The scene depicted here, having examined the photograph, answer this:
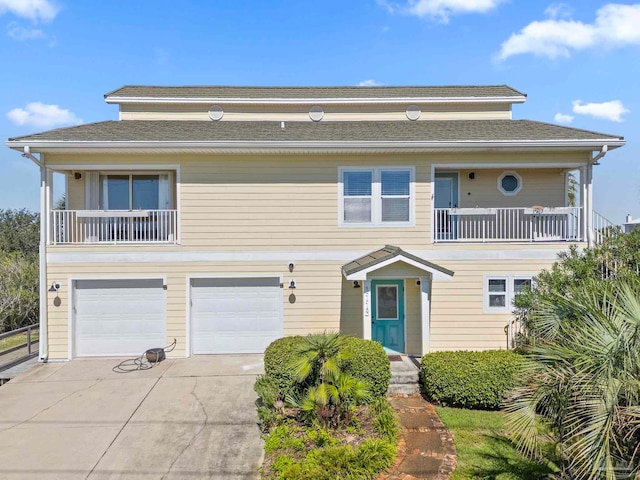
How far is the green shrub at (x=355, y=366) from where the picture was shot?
6.79 meters

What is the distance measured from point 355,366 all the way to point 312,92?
34.7 feet

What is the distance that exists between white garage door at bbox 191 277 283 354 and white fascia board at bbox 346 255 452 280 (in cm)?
255

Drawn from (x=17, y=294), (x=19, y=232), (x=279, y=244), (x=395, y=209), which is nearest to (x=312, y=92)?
(x=395, y=209)

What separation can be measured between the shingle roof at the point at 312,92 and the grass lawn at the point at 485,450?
10543 millimetres

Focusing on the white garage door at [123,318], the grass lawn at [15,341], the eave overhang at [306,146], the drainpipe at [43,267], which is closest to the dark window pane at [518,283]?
the eave overhang at [306,146]

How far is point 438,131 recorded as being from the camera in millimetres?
10625

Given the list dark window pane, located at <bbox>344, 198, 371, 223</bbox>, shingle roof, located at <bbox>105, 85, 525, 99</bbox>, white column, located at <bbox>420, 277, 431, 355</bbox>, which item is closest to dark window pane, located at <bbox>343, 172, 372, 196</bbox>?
dark window pane, located at <bbox>344, 198, 371, 223</bbox>

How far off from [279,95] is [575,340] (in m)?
12.2

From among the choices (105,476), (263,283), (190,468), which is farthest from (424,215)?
(105,476)

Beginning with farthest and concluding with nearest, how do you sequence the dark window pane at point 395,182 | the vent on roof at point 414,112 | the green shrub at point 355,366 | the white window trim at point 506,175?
the vent on roof at point 414,112, the white window trim at point 506,175, the dark window pane at point 395,182, the green shrub at point 355,366

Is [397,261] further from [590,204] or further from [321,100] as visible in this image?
[321,100]

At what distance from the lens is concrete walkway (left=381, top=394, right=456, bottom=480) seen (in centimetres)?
505

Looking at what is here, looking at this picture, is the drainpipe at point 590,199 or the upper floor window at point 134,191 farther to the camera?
the upper floor window at point 134,191

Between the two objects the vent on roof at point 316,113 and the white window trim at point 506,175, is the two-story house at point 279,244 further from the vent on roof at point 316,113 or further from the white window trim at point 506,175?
the vent on roof at point 316,113
